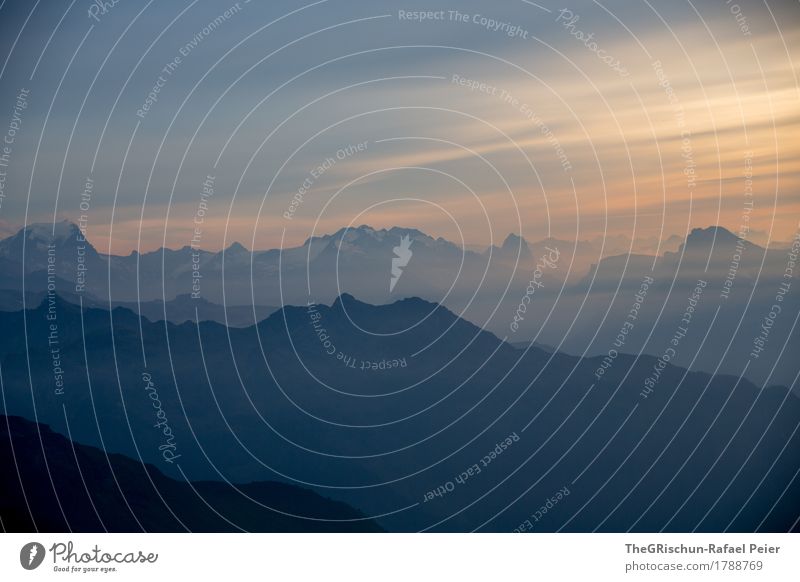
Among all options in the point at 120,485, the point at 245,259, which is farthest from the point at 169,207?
the point at 120,485
